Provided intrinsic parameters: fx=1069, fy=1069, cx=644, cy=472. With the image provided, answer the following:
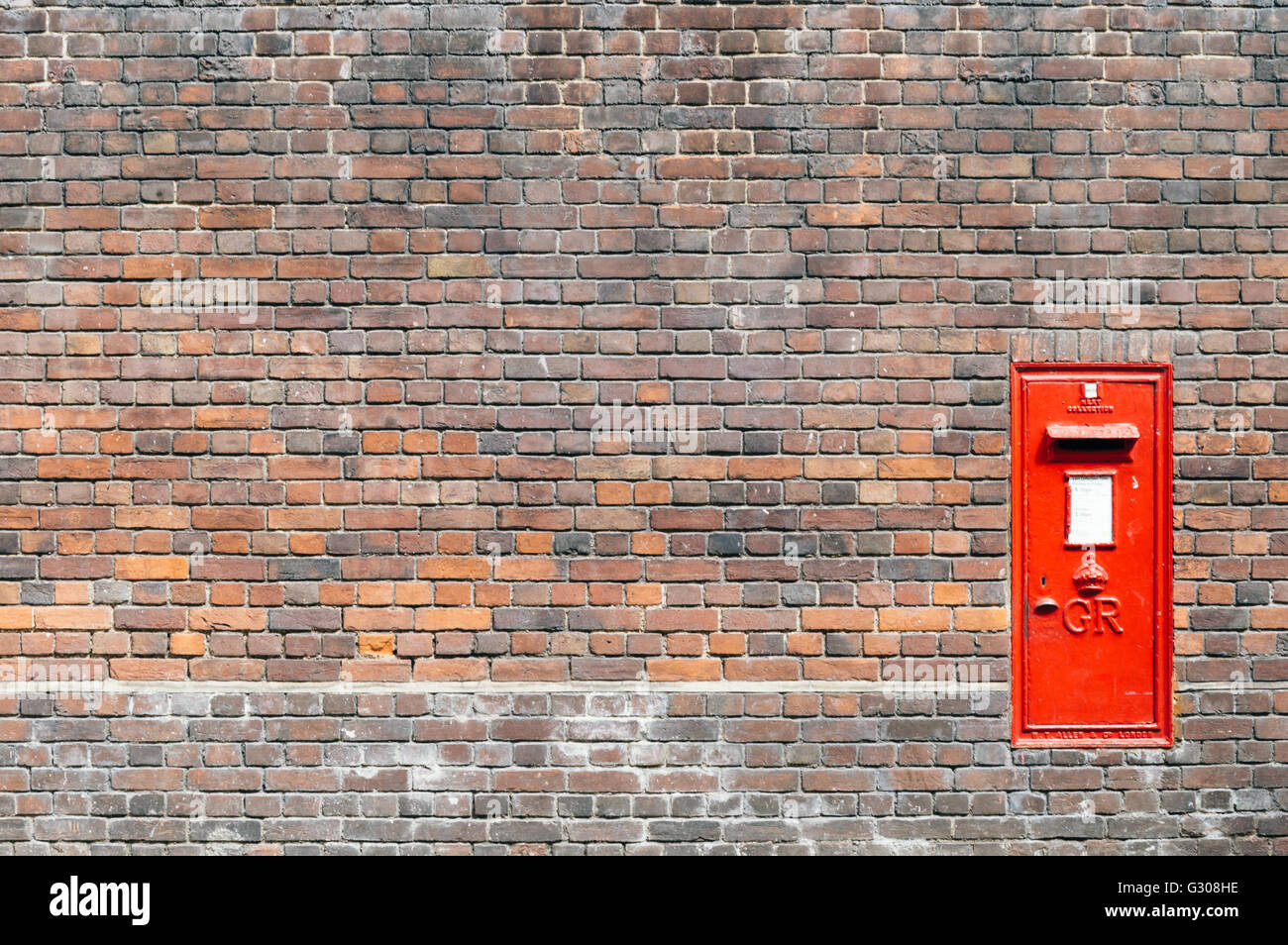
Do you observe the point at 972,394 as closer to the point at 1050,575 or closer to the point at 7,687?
the point at 1050,575

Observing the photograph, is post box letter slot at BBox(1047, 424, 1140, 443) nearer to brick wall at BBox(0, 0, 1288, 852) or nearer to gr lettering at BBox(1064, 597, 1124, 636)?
brick wall at BBox(0, 0, 1288, 852)

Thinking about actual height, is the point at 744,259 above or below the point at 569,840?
above

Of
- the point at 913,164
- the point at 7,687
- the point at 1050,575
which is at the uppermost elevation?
the point at 913,164

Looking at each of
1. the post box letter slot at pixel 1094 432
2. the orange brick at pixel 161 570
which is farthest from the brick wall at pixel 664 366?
the post box letter slot at pixel 1094 432

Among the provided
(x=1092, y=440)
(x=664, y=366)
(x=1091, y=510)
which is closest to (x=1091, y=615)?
(x=1091, y=510)

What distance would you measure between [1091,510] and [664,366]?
1841 millimetres

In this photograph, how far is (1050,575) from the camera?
4.39m

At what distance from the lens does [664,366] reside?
173 inches

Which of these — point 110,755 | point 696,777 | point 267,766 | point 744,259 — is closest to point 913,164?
point 744,259

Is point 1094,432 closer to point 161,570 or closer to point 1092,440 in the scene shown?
point 1092,440

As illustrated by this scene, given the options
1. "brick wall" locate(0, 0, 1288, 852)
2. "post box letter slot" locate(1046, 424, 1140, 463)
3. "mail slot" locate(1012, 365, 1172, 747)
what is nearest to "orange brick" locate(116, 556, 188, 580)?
"brick wall" locate(0, 0, 1288, 852)

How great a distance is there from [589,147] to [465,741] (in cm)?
248

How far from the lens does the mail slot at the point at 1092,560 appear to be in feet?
14.3

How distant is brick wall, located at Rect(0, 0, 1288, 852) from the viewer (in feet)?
14.3
